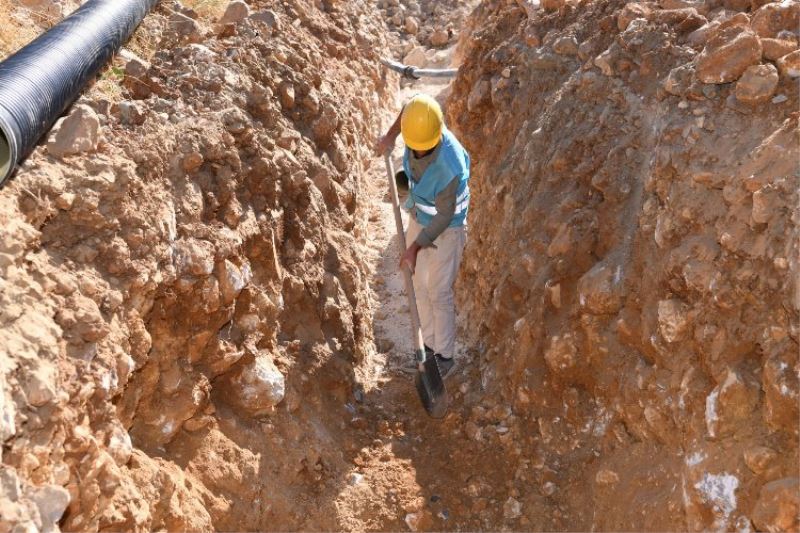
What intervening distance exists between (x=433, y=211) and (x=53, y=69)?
89.9 inches

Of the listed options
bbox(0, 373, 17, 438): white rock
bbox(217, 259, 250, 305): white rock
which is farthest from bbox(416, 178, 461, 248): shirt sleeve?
bbox(0, 373, 17, 438): white rock

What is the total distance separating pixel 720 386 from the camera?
11.0ft

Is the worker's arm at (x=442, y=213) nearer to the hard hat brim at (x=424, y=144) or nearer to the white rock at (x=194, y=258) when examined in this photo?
the hard hat brim at (x=424, y=144)

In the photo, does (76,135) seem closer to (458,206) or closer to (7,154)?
(7,154)

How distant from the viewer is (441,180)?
462cm

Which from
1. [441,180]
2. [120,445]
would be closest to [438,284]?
[441,180]

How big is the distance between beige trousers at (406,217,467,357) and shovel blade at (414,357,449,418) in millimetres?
321

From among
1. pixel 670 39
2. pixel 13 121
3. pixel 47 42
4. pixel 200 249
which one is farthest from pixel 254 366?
pixel 670 39

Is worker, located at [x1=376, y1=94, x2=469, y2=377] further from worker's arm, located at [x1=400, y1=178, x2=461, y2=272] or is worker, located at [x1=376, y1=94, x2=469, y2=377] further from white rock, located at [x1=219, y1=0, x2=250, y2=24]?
white rock, located at [x1=219, y1=0, x2=250, y2=24]

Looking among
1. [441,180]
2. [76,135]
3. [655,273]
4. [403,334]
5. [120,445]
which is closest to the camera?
[120,445]

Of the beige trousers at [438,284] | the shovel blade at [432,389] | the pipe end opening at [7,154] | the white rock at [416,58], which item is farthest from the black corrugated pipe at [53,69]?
the white rock at [416,58]

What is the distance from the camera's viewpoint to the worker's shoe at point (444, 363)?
5.15 metres

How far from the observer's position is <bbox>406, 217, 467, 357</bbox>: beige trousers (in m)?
4.98

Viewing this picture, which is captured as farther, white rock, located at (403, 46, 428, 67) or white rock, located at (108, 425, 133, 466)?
white rock, located at (403, 46, 428, 67)
